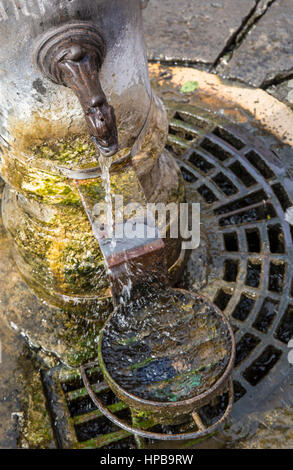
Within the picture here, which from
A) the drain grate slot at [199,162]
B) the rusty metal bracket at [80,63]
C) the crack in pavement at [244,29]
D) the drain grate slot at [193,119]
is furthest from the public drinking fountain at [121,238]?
the crack in pavement at [244,29]

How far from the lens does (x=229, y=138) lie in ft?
9.88

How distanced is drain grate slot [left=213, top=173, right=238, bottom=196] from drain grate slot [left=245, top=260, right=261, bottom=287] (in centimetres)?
51

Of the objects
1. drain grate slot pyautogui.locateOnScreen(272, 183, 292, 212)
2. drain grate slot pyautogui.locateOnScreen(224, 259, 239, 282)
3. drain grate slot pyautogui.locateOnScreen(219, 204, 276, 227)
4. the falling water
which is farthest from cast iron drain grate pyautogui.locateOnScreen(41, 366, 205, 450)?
drain grate slot pyautogui.locateOnScreen(272, 183, 292, 212)

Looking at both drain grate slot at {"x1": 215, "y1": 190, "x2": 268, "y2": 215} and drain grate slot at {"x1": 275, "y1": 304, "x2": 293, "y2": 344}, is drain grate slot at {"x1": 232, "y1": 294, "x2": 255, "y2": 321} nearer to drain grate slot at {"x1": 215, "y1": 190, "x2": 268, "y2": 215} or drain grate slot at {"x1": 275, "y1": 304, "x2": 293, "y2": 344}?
drain grate slot at {"x1": 275, "y1": 304, "x2": 293, "y2": 344}

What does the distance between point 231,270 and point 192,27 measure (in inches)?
74.0

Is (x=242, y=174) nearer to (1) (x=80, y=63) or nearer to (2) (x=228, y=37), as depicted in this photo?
(2) (x=228, y=37)

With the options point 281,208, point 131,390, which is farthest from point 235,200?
point 131,390

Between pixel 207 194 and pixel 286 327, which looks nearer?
pixel 286 327

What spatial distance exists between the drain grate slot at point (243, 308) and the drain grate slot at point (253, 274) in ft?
0.29

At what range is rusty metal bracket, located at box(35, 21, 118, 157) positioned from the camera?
4.84ft

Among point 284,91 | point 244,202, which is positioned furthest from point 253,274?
point 284,91

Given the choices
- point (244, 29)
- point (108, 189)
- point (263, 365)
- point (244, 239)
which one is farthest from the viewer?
point (244, 29)

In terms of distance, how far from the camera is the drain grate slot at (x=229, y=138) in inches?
117

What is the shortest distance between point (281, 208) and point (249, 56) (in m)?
1.22
